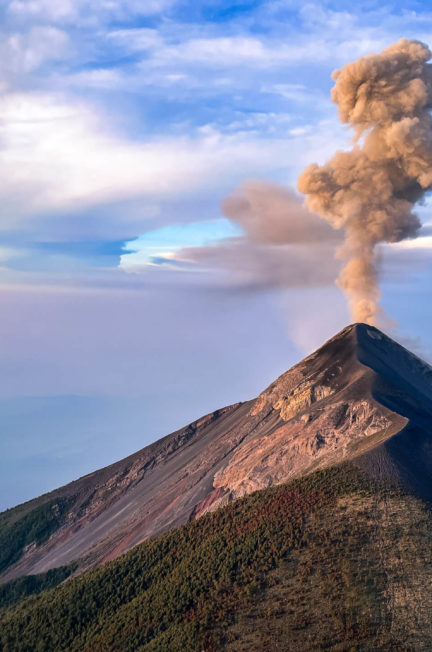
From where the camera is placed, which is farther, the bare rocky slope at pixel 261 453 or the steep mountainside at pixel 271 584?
the bare rocky slope at pixel 261 453

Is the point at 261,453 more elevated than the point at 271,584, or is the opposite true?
the point at 261,453

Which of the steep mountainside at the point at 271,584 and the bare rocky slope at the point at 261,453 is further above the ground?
the bare rocky slope at the point at 261,453

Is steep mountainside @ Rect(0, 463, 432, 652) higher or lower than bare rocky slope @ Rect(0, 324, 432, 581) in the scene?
lower

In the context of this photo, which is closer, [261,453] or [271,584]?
[271,584]

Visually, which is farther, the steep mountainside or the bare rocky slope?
the bare rocky slope

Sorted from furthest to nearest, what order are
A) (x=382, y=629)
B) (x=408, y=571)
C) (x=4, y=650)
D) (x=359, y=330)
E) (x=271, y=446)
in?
(x=359, y=330), (x=271, y=446), (x=4, y=650), (x=408, y=571), (x=382, y=629)

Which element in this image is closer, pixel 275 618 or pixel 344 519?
pixel 275 618

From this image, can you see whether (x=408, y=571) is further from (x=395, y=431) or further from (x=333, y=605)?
(x=395, y=431)

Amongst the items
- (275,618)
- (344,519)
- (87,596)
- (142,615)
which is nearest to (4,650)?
(87,596)
